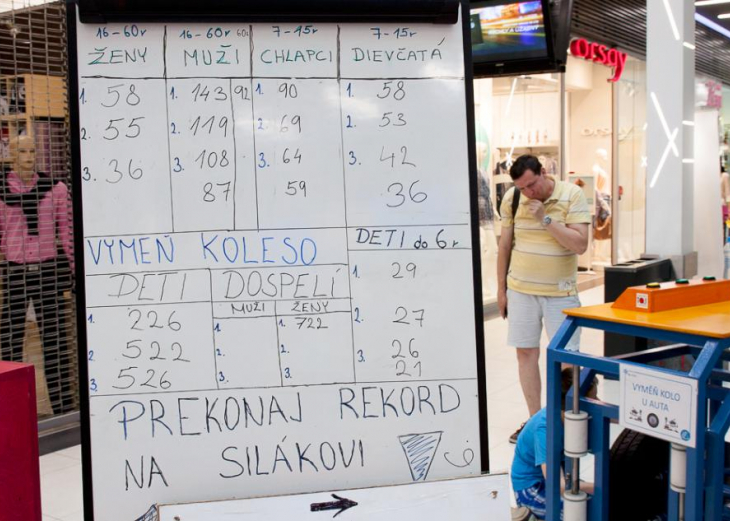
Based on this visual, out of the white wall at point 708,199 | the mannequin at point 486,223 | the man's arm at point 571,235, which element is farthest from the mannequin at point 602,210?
the man's arm at point 571,235

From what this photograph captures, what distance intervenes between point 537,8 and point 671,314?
275 cm

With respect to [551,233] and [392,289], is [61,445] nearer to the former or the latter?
[551,233]

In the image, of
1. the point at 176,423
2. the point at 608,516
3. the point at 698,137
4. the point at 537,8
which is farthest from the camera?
the point at 698,137

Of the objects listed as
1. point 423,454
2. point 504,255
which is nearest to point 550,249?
point 504,255

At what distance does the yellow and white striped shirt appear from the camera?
370 centimetres

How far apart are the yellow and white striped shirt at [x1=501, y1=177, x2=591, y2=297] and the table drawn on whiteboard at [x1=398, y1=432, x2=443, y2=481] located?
2018 mm

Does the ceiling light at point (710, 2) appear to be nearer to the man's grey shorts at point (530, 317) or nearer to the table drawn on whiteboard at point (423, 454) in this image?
the man's grey shorts at point (530, 317)

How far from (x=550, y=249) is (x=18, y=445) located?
8.26ft

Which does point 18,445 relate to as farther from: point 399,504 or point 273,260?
point 399,504

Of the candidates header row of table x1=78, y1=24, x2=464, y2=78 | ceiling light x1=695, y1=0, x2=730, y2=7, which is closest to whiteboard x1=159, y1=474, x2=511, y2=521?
header row of table x1=78, y1=24, x2=464, y2=78

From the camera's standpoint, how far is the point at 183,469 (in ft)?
5.88

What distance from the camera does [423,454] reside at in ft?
6.09

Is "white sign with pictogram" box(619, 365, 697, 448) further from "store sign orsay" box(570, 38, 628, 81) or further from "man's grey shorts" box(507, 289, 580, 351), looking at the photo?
"store sign orsay" box(570, 38, 628, 81)

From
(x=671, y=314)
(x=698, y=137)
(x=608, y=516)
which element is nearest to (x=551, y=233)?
(x=671, y=314)
